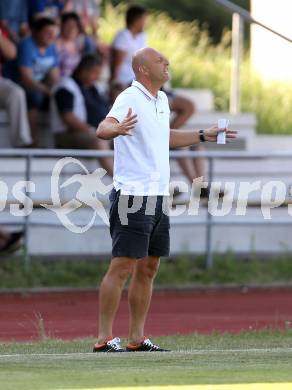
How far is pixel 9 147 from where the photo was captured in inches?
642

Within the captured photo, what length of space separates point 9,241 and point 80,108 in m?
2.08

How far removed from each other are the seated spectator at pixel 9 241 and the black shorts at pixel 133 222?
532 centimetres

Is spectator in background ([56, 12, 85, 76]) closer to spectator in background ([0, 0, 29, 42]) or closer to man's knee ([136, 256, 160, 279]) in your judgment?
spectator in background ([0, 0, 29, 42])

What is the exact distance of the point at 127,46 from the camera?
679 inches

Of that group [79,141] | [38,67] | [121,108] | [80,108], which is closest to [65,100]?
[80,108]

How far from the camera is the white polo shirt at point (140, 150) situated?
9.48m

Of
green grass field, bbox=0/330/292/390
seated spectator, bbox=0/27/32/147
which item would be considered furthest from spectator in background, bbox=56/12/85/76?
green grass field, bbox=0/330/292/390

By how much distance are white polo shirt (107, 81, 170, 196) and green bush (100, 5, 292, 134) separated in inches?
476

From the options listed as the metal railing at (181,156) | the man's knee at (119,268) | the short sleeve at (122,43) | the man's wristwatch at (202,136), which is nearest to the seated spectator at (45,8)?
the short sleeve at (122,43)

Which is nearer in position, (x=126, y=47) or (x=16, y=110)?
(x=16, y=110)

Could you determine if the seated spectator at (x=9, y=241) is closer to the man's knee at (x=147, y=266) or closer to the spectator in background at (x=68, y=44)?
the spectator in background at (x=68, y=44)

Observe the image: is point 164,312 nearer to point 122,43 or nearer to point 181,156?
point 181,156

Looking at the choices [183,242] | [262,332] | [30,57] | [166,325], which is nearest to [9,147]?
[30,57]

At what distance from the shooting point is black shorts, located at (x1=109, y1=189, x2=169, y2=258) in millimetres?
9484
